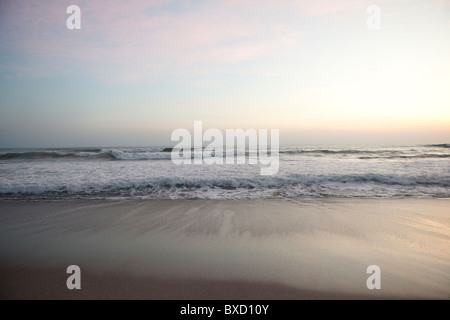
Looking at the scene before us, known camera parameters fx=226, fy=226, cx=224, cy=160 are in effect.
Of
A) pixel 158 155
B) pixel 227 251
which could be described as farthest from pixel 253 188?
pixel 158 155

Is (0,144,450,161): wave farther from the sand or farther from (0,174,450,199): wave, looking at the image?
the sand

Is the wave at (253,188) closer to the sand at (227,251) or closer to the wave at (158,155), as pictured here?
the sand at (227,251)

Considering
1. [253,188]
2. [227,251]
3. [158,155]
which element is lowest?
[227,251]

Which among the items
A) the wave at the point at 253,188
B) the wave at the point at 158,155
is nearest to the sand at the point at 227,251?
the wave at the point at 253,188

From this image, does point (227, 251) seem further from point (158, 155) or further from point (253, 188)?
point (158, 155)

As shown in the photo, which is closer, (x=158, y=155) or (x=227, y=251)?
(x=227, y=251)

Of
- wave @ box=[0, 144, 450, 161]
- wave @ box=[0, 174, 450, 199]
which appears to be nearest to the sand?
wave @ box=[0, 174, 450, 199]

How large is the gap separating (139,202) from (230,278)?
14.4 ft

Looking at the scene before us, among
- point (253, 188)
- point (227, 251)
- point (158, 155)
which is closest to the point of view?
point (227, 251)

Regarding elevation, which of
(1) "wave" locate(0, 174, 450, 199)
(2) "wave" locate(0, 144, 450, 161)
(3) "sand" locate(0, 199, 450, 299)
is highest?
(2) "wave" locate(0, 144, 450, 161)

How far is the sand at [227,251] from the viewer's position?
2.58 m

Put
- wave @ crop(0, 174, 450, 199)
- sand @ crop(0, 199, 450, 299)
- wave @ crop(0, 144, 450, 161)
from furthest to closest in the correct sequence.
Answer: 1. wave @ crop(0, 144, 450, 161)
2. wave @ crop(0, 174, 450, 199)
3. sand @ crop(0, 199, 450, 299)

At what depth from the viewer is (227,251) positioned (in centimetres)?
343

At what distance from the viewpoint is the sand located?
2580 millimetres
